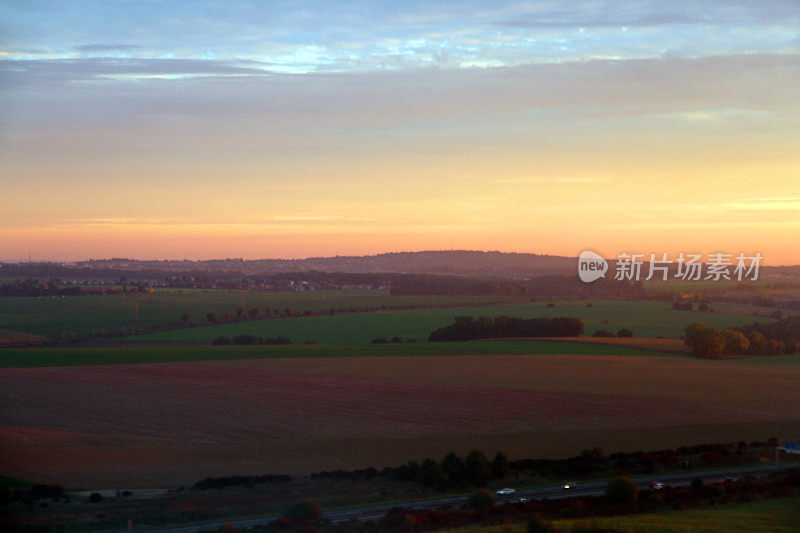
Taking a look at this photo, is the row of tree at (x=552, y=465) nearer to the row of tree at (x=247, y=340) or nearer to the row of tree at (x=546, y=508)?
the row of tree at (x=546, y=508)

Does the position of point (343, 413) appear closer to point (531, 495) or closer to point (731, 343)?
point (531, 495)

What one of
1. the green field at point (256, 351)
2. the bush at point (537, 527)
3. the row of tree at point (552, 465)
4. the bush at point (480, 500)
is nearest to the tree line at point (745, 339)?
the green field at point (256, 351)

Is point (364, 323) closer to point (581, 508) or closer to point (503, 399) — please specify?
point (503, 399)

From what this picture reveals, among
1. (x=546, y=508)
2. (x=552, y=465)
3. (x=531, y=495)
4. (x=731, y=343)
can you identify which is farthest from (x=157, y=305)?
(x=546, y=508)

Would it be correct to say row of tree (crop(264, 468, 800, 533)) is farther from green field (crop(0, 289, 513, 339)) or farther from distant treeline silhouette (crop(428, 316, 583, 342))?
green field (crop(0, 289, 513, 339))

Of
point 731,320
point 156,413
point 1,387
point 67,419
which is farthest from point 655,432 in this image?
point 731,320
